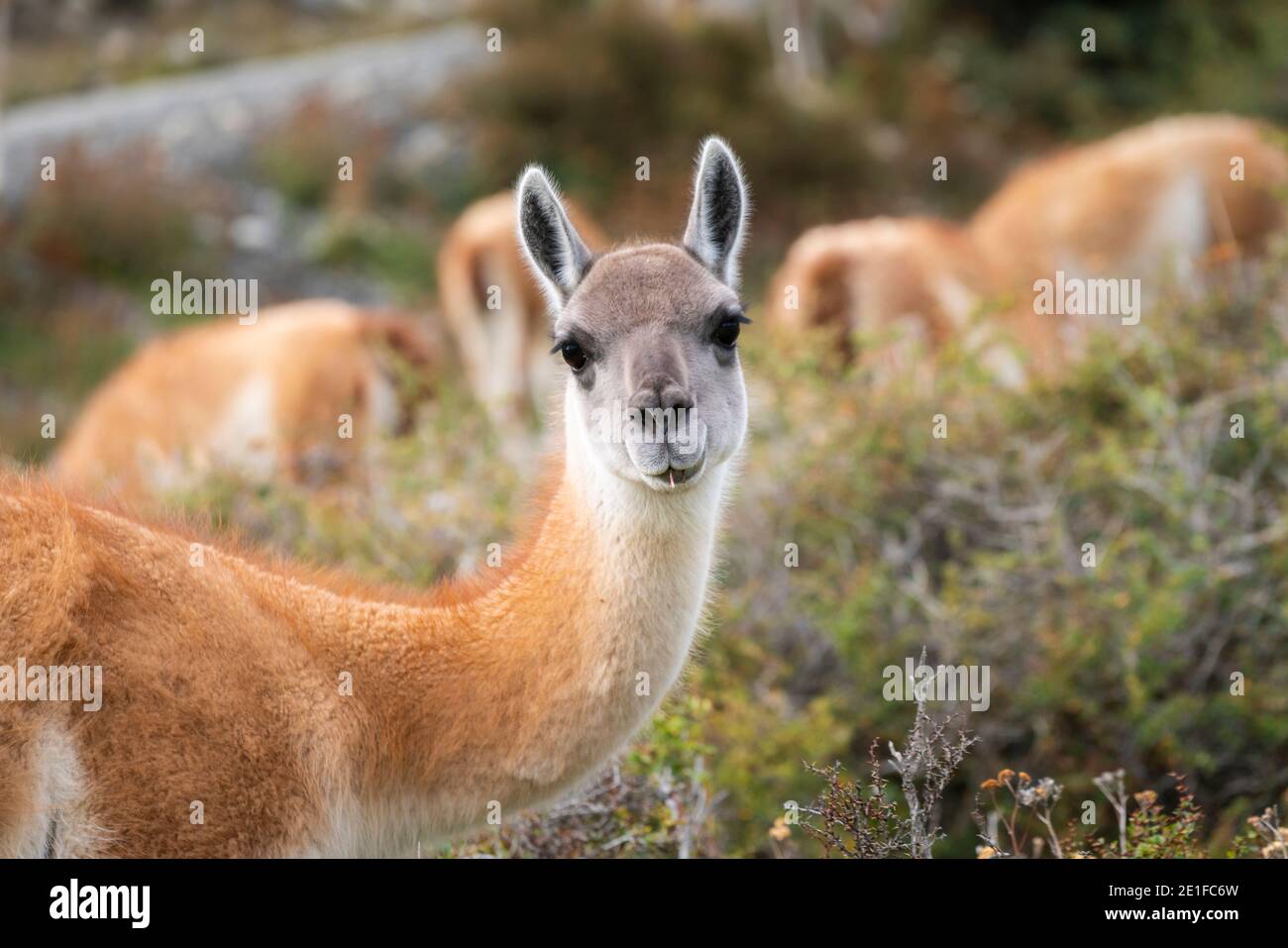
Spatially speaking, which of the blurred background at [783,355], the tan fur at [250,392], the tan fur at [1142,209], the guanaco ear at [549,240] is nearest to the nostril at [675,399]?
the guanaco ear at [549,240]

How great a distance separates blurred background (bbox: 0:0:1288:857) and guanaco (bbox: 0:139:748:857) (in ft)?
2.52

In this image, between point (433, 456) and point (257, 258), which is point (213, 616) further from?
point (257, 258)

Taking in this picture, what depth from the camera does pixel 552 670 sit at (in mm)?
4090

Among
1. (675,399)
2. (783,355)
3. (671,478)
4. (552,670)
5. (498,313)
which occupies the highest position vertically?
(498,313)

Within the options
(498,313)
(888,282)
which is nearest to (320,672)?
(888,282)

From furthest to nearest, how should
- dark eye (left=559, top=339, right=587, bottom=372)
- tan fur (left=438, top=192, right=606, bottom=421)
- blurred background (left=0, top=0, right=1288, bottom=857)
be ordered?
tan fur (left=438, top=192, right=606, bottom=421) → blurred background (left=0, top=0, right=1288, bottom=857) → dark eye (left=559, top=339, right=587, bottom=372)

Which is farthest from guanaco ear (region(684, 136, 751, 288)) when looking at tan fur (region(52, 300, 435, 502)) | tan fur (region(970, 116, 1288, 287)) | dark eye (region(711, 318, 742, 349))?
tan fur (region(970, 116, 1288, 287))

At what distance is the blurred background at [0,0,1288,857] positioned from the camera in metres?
6.15

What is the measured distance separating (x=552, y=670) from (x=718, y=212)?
155 cm

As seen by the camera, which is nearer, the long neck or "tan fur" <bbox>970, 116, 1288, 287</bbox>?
the long neck

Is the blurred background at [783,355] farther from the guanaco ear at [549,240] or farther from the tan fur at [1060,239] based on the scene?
the tan fur at [1060,239]

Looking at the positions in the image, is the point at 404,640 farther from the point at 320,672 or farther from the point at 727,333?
A: the point at 727,333

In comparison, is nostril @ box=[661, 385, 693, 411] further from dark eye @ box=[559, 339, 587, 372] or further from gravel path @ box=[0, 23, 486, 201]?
gravel path @ box=[0, 23, 486, 201]
